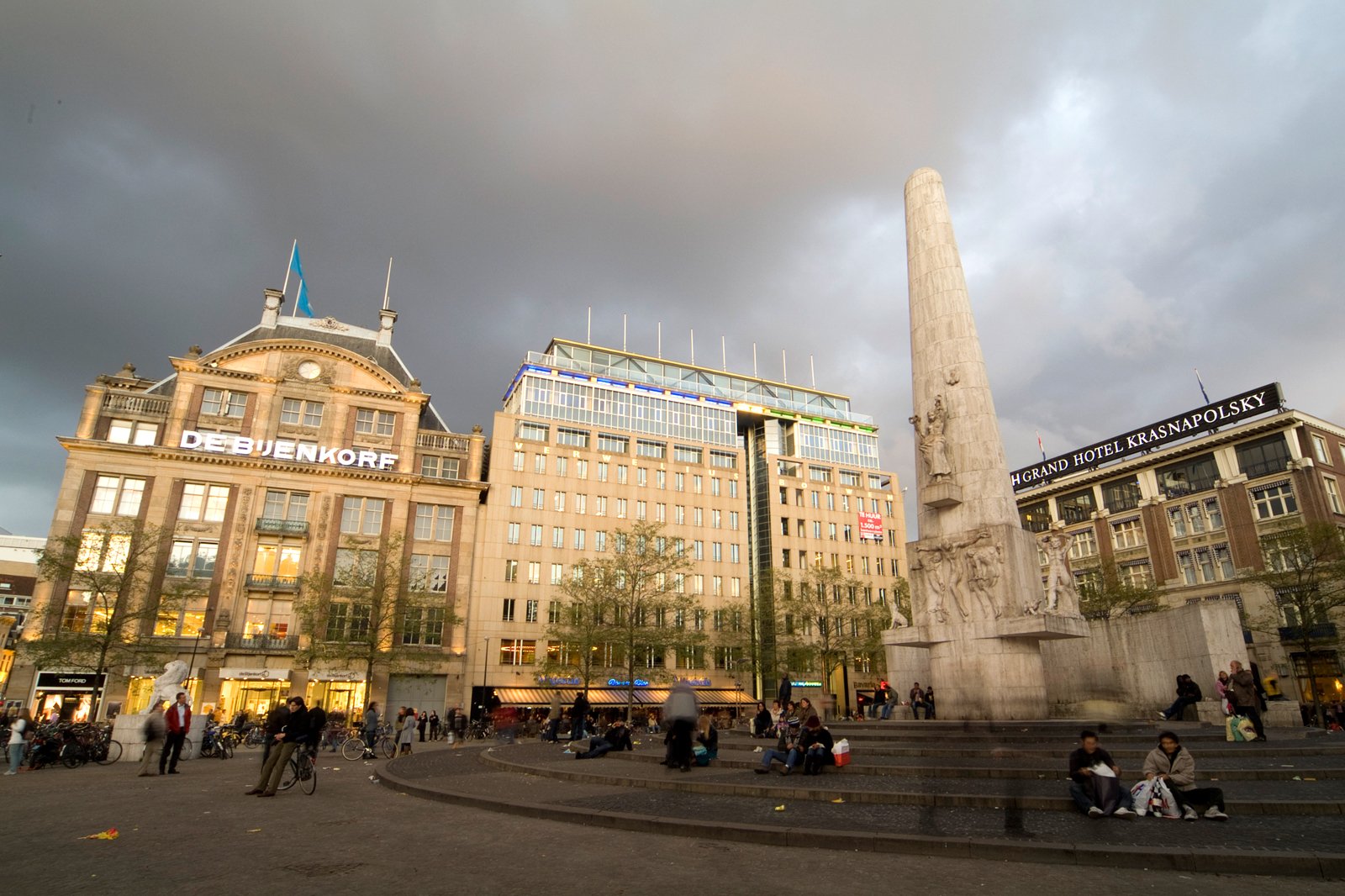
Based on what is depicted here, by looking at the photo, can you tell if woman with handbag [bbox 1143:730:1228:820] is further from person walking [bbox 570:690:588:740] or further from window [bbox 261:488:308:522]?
window [bbox 261:488:308:522]

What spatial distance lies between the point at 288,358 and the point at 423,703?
2820cm

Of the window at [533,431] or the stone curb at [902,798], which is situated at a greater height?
the window at [533,431]

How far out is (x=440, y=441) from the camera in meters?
60.5

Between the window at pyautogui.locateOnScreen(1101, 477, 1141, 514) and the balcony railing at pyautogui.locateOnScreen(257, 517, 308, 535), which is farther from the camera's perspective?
the window at pyautogui.locateOnScreen(1101, 477, 1141, 514)

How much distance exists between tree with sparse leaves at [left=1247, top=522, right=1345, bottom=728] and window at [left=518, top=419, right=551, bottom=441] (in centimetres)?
5321

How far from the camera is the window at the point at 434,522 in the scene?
57.4 meters

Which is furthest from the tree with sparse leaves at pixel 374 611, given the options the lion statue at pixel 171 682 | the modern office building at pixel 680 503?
the lion statue at pixel 171 682

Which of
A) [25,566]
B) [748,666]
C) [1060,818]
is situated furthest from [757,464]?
[25,566]

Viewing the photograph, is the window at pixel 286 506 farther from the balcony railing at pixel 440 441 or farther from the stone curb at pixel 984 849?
the stone curb at pixel 984 849

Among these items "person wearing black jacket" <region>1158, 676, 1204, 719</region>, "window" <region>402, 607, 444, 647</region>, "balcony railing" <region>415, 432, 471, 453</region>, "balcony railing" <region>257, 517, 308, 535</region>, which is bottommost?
"person wearing black jacket" <region>1158, 676, 1204, 719</region>

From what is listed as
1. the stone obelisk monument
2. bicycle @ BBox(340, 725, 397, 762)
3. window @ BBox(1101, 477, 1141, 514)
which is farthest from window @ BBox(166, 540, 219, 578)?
window @ BBox(1101, 477, 1141, 514)

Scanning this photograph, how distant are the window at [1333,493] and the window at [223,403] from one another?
76933mm

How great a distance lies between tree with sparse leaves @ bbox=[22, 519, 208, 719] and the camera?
4056 centimetres

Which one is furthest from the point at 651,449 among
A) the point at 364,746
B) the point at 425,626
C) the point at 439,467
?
the point at 364,746
